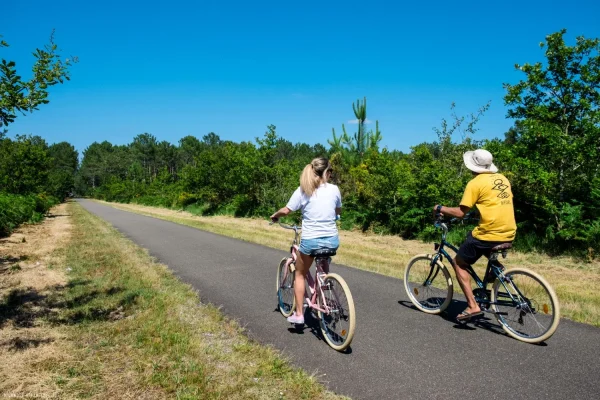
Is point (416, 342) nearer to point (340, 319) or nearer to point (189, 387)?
point (340, 319)

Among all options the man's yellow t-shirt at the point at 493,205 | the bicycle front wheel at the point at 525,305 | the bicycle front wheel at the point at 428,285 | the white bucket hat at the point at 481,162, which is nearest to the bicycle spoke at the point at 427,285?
the bicycle front wheel at the point at 428,285

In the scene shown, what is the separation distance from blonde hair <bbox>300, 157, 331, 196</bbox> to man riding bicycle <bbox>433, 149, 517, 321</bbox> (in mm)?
1571

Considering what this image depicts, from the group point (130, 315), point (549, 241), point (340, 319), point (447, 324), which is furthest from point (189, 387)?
point (549, 241)

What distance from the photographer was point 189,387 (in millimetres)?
3219

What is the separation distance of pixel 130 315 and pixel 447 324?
164 inches

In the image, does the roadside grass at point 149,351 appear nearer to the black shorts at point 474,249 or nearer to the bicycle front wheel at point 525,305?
the black shorts at point 474,249

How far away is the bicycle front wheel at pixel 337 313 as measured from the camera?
3.86 meters

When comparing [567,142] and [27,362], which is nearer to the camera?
[27,362]

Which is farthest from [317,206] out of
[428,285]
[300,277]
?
[428,285]

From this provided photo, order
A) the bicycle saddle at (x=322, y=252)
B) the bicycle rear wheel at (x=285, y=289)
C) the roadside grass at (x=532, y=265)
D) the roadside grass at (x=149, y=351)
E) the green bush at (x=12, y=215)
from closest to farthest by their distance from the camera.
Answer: the roadside grass at (x=149, y=351) → the bicycle saddle at (x=322, y=252) → the bicycle rear wheel at (x=285, y=289) → the roadside grass at (x=532, y=265) → the green bush at (x=12, y=215)

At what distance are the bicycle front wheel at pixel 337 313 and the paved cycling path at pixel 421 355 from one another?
142mm

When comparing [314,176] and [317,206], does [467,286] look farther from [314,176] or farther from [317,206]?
[314,176]

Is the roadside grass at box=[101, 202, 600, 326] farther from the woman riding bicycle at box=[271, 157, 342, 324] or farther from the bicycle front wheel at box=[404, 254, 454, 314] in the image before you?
the woman riding bicycle at box=[271, 157, 342, 324]

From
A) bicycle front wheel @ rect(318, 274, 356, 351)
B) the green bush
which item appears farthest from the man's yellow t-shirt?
the green bush
